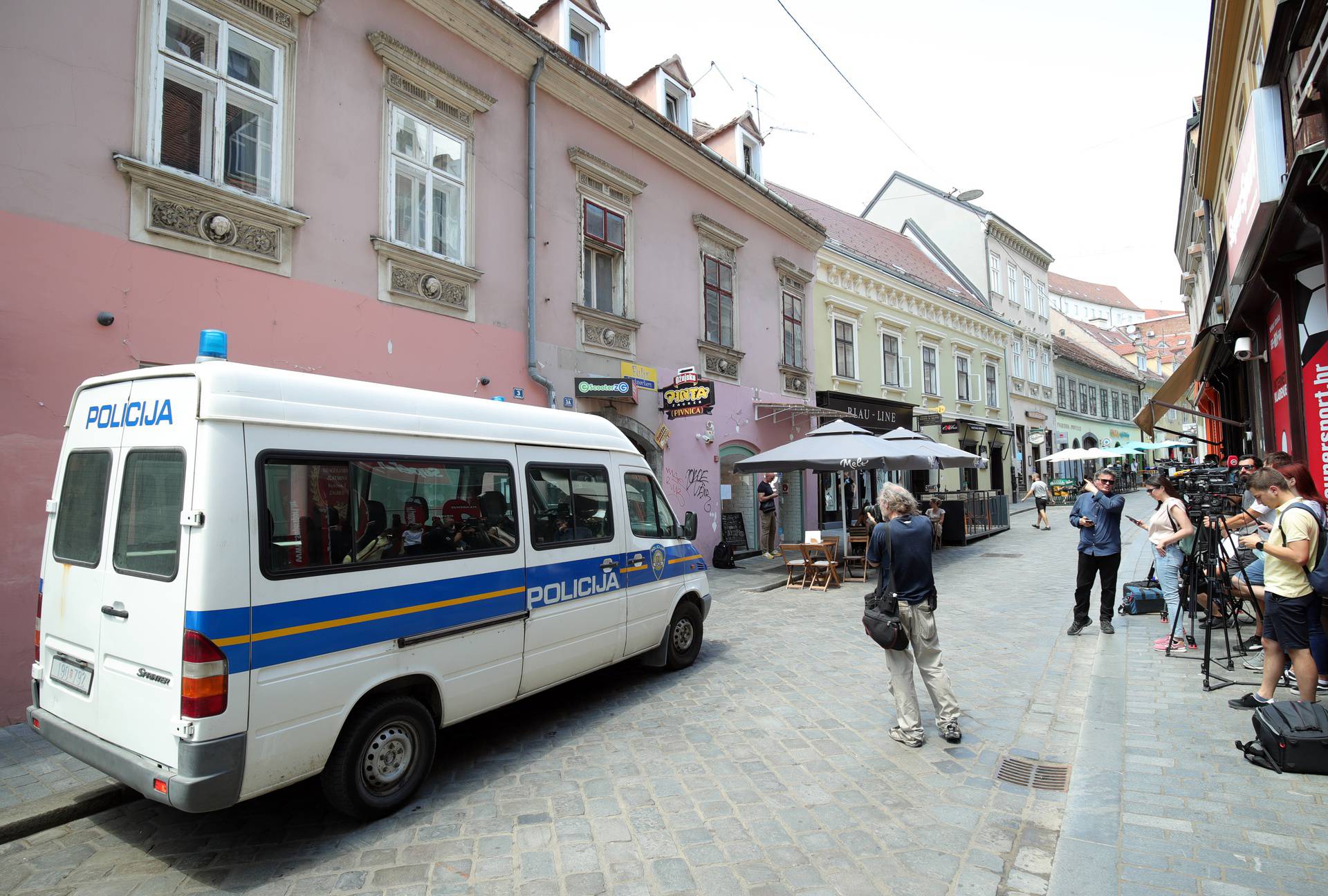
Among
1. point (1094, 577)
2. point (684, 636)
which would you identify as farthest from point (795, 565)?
point (684, 636)

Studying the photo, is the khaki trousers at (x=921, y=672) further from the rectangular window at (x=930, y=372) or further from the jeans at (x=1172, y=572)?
the rectangular window at (x=930, y=372)

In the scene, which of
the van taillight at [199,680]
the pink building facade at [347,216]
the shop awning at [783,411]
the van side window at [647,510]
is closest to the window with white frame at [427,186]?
the pink building facade at [347,216]

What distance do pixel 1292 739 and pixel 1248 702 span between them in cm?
122

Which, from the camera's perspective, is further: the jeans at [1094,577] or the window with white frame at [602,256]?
the window with white frame at [602,256]

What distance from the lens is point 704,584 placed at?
681 centimetres

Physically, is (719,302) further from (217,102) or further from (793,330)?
(217,102)

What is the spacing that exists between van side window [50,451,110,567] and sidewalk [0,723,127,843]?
134 cm

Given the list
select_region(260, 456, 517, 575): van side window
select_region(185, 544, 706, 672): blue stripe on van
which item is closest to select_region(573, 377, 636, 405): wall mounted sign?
select_region(185, 544, 706, 672): blue stripe on van

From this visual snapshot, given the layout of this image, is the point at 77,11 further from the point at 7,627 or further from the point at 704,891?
the point at 704,891

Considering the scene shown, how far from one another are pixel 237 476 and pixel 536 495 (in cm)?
201

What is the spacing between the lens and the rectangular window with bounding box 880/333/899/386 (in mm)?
20234

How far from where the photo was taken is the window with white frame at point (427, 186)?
8516 millimetres

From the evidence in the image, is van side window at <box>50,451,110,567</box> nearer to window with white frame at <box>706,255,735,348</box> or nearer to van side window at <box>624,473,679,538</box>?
van side window at <box>624,473,679,538</box>

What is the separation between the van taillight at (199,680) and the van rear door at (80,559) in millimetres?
798
